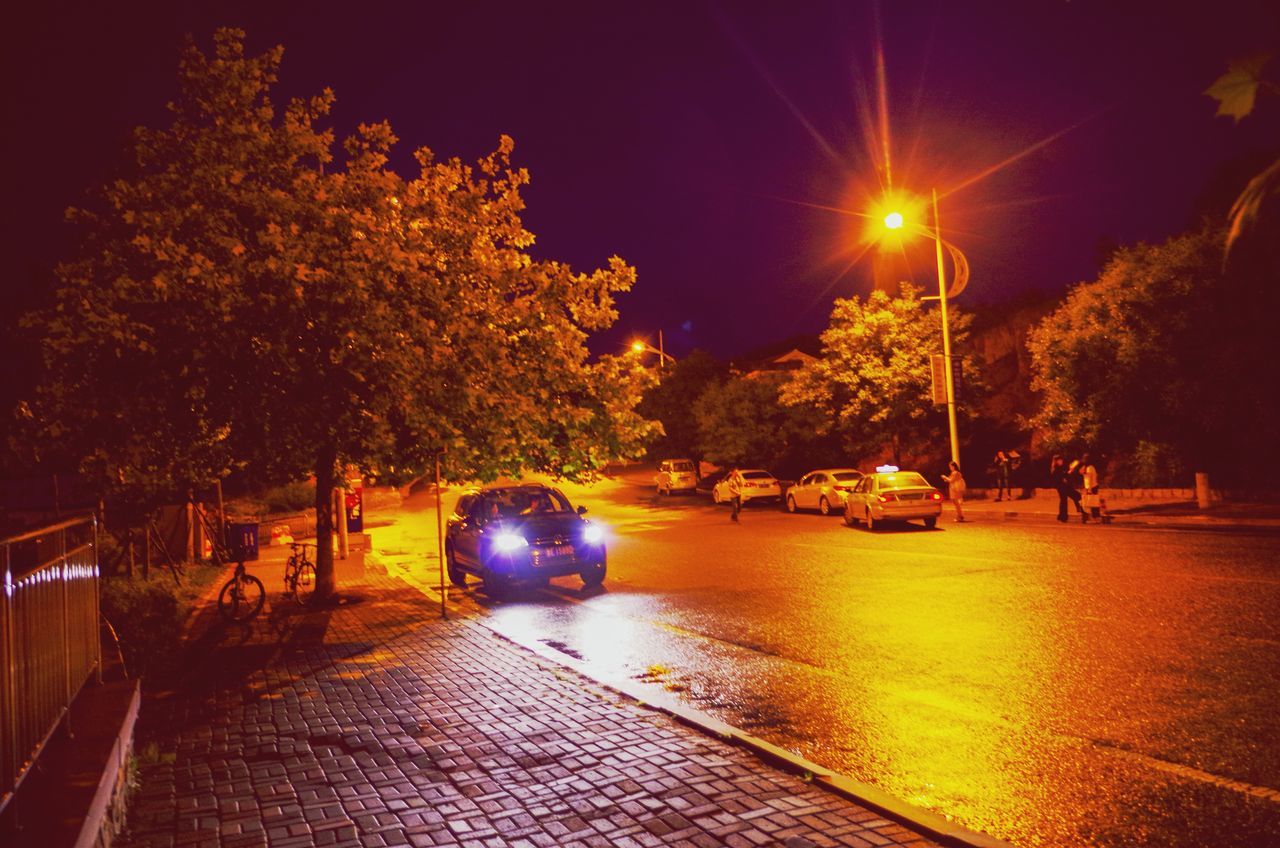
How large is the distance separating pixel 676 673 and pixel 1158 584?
24.8 feet

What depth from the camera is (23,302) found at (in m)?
10.7

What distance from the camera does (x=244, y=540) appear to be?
16219 mm

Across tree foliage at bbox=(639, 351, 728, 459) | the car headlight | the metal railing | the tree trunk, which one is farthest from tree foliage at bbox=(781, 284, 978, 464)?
the metal railing

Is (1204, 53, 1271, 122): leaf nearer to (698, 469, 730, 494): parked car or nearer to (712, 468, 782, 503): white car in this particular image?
(712, 468, 782, 503): white car

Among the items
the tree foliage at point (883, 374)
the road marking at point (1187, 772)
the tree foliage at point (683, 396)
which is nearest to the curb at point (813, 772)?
the road marking at point (1187, 772)

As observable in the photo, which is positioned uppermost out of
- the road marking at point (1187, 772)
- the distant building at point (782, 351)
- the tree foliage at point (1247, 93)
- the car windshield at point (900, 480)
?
the distant building at point (782, 351)

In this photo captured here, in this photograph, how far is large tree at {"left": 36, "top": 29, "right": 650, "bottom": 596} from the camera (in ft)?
35.3

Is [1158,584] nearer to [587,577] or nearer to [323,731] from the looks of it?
[587,577]

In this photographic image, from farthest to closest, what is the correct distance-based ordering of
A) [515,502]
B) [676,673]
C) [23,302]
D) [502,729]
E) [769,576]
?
1. [515,502]
2. [769,576]
3. [23,302]
4. [676,673]
5. [502,729]

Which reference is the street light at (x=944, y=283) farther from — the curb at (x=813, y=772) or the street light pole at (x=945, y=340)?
the curb at (x=813, y=772)

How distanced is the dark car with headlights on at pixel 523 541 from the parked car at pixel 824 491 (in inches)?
584

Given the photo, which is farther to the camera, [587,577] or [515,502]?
[515,502]

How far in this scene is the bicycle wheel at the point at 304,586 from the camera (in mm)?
14117

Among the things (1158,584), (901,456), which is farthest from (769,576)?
(901,456)
